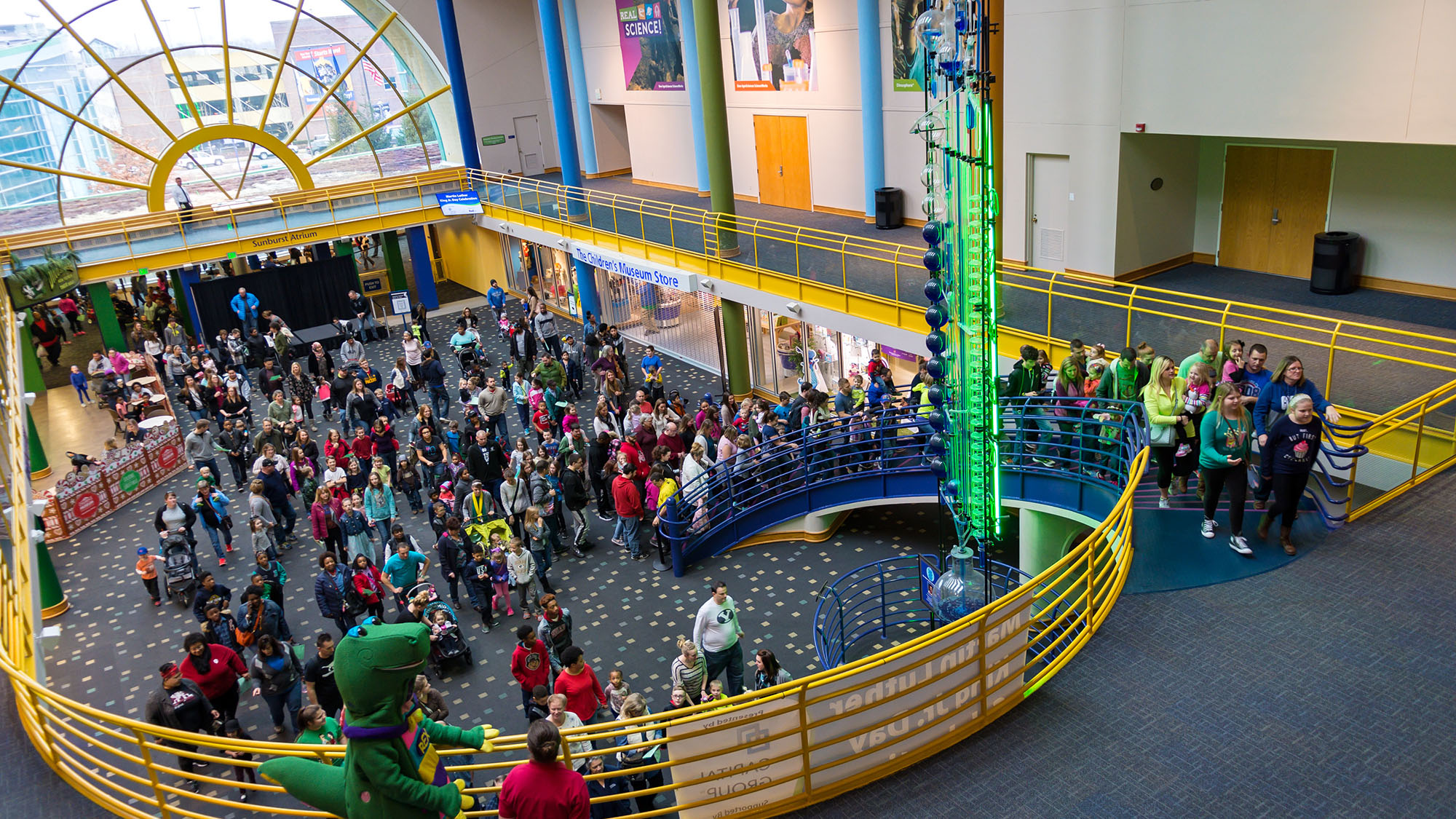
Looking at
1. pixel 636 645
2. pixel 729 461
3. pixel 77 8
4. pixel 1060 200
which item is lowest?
pixel 636 645

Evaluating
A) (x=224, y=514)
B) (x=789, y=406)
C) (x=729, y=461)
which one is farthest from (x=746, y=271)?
(x=224, y=514)

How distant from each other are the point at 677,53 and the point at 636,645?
18.3 meters

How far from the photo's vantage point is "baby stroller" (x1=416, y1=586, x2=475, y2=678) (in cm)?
1038

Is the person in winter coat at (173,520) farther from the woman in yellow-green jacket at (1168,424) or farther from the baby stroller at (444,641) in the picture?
the woman in yellow-green jacket at (1168,424)

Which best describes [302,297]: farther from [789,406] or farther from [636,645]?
[636,645]

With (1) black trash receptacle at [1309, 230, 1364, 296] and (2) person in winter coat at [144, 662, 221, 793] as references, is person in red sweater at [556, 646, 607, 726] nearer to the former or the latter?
(2) person in winter coat at [144, 662, 221, 793]

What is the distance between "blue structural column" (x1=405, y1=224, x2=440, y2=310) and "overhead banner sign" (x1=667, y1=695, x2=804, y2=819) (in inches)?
935

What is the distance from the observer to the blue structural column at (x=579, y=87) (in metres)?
27.8

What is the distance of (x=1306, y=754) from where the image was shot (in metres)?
5.61

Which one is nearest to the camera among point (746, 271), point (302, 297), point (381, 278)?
point (746, 271)

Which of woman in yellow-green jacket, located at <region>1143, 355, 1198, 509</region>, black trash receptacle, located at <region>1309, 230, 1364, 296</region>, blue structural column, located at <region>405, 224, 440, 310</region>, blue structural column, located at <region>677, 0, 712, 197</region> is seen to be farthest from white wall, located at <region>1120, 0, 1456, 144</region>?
blue structural column, located at <region>405, 224, 440, 310</region>

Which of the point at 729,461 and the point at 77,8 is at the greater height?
the point at 77,8

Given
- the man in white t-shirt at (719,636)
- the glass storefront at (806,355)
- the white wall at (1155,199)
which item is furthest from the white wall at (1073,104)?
the man in white t-shirt at (719,636)

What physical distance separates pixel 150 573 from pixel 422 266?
1642 centimetres
